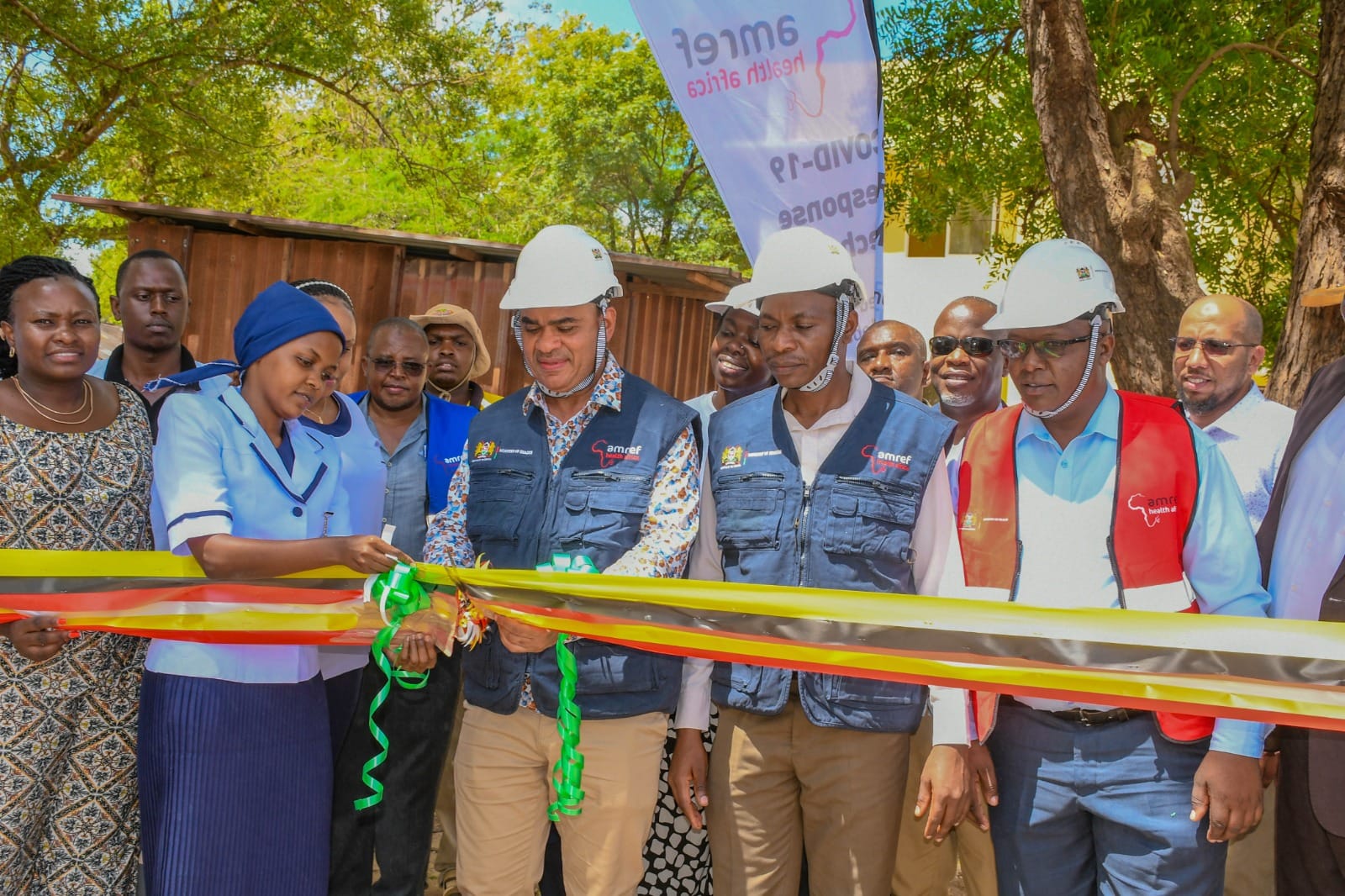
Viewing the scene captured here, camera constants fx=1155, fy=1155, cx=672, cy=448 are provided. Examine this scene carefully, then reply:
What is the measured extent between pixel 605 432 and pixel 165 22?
1006cm

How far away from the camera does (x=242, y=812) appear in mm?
3160

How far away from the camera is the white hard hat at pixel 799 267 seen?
3.23 meters

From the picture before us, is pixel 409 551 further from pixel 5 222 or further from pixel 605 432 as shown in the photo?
pixel 5 222

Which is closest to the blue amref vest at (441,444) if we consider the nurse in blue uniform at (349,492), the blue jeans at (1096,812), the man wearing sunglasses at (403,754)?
the man wearing sunglasses at (403,754)

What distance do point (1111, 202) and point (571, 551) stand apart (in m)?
5.01

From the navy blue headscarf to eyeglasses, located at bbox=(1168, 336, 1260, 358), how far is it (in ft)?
10.8

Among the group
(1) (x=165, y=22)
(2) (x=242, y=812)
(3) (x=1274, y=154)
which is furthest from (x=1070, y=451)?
(1) (x=165, y=22)

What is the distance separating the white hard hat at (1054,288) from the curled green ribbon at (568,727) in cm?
132

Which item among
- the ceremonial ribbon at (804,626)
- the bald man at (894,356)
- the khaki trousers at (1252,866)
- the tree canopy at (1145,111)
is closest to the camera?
the ceremonial ribbon at (804,626)

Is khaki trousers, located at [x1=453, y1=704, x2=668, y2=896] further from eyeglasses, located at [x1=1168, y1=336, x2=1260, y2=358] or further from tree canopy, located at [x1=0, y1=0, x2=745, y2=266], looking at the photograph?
tree canopy, located at [x1=0, y1=0, x2=745, y2=266]

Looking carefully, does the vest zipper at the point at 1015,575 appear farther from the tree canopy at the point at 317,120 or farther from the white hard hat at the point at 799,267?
the tree canopy at the point at 317,120

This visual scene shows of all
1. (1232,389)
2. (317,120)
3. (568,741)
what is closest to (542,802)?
(568,741)

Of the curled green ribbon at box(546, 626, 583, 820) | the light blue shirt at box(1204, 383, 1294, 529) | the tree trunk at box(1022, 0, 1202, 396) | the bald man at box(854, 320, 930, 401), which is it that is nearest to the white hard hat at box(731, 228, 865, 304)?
the curled green ribbon at box(546, 626, 583, 820)

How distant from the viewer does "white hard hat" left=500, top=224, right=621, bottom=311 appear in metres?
3.34
